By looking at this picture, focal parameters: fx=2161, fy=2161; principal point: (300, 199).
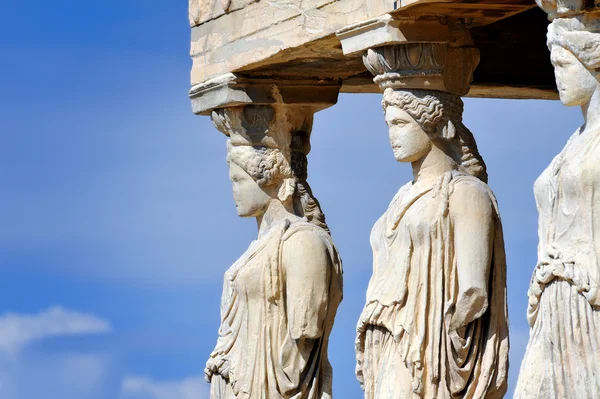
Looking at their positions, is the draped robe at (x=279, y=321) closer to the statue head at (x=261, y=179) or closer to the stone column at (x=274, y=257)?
the stone column at (x=274, y=257)

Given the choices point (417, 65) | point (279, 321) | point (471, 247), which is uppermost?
point (417, 65)

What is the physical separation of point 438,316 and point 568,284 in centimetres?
188

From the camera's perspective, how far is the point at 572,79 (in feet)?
34.5

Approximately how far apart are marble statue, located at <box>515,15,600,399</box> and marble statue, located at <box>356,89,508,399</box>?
147 cm

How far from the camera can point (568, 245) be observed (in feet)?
34.1

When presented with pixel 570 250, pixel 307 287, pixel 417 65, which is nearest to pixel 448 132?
pixel 417 65

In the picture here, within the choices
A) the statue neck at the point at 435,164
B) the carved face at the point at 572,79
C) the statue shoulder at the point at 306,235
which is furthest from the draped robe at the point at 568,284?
the statue shoulder at the point at 306,235

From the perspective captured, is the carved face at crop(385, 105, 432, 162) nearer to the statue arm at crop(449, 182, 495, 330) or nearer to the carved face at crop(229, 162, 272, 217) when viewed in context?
the statue arm at crop(449, 182, 495, 330)

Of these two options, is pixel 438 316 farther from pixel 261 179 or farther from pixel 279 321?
pixel 261 179

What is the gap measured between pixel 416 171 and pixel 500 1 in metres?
1.10

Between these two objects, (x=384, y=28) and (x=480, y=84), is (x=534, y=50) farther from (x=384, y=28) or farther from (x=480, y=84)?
(x=384, y=28)

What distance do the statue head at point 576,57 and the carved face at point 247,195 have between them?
4074 millimetres

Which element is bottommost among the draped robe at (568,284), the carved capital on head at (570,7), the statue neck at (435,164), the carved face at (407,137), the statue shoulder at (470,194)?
the draped robe at (568,284)

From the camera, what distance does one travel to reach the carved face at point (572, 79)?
10477 millimetres
